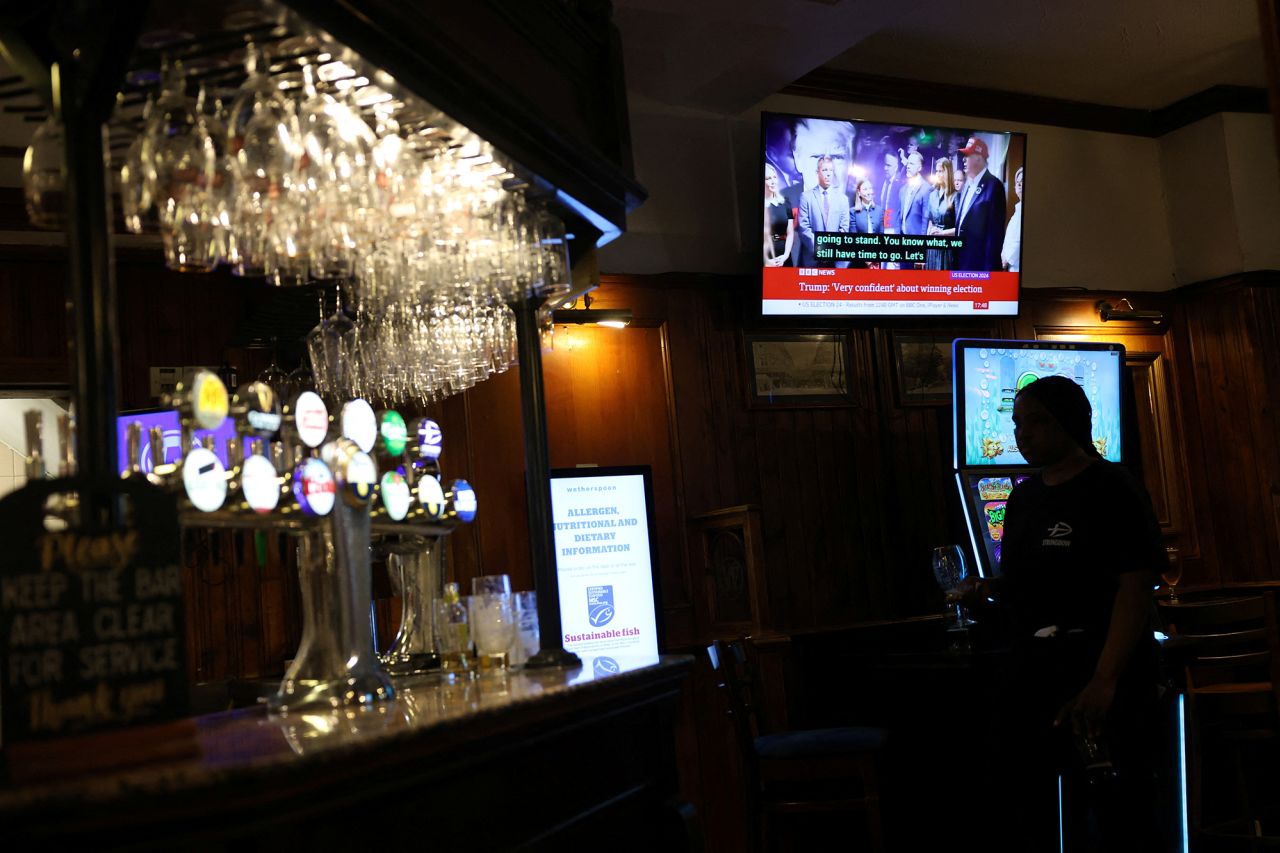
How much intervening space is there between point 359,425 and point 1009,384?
4579 millimetres

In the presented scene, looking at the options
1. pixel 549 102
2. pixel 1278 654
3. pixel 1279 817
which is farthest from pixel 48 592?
pixel 1279 817

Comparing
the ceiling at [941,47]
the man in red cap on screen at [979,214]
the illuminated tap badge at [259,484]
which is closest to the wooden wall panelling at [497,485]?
the ceiling at [941,47]

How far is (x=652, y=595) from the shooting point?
550 centimetres

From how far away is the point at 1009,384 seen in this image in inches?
241

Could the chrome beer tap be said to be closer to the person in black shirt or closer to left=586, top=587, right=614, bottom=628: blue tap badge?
the person in black shirt

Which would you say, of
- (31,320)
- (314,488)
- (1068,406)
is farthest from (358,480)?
(31,320)

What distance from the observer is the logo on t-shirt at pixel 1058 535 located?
320 centimetres

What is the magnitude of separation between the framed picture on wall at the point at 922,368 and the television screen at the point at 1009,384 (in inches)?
20.2

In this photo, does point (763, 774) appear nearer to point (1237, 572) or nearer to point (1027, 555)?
point (1027, 555)

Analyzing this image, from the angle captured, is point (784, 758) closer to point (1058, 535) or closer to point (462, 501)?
point (1058, 535)

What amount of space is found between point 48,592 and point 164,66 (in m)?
1.04

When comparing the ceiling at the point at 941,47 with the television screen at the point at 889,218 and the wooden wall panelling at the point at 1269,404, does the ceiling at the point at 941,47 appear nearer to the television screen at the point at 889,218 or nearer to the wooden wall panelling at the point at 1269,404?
the television screen at the point at 889,218

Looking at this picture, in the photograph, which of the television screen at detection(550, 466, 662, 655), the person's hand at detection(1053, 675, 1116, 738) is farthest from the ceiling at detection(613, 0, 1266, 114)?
the person's hand at detection(1053, 675, 1116, 738)

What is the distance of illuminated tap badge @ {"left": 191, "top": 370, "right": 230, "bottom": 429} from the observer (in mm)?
1869
